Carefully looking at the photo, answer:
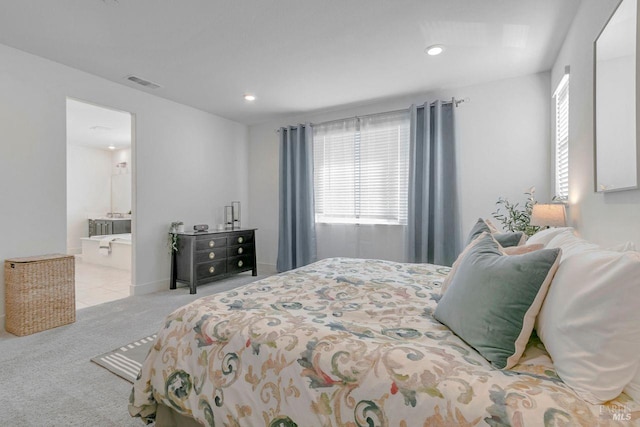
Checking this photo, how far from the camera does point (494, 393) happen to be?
0.82m

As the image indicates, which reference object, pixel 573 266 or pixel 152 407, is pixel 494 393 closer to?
pixel 573 266

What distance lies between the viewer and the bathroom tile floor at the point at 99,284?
3730 millimetres

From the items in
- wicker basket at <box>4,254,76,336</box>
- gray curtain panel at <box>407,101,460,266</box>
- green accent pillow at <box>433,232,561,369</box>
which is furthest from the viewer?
gray curtain panel at <box>407,101,460,266</box>

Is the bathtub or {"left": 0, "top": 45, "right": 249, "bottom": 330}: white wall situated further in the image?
the bathtub

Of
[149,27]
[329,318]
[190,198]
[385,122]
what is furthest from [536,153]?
[190,198]

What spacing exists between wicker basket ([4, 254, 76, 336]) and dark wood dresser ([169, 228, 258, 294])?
1.27 metres

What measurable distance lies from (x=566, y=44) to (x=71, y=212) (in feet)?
29.1

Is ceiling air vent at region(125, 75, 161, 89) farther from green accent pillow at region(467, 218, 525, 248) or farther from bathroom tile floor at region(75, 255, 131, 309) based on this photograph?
green accent pillow at region(467, 218, 525, 248)

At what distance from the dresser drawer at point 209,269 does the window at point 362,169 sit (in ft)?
5.11

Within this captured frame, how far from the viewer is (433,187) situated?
12.5 ft

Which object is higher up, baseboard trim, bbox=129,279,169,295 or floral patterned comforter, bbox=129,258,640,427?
floral patterned comforter, bbox=129,258,640,427

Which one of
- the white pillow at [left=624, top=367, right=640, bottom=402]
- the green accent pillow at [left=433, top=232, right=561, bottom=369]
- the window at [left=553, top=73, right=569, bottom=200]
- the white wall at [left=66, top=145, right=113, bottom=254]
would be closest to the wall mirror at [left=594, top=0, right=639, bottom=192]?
the green accent pillow at [left=433, top=232, right=561, bottom=369]

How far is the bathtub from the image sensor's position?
5.36 m

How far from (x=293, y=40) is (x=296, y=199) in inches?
95.6
